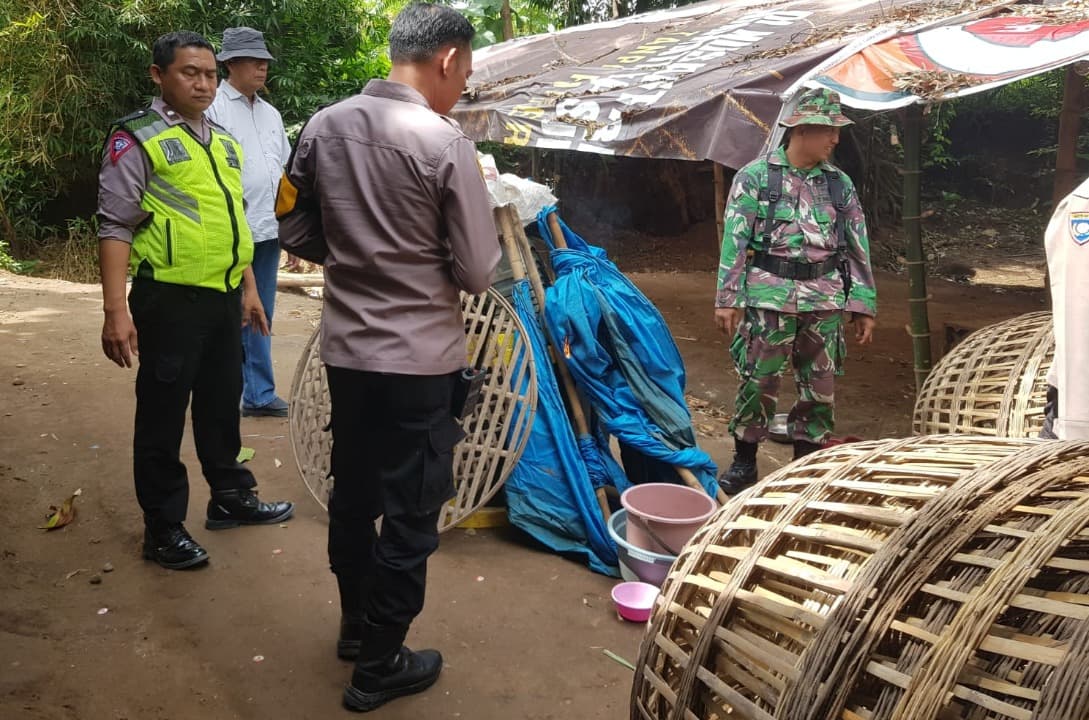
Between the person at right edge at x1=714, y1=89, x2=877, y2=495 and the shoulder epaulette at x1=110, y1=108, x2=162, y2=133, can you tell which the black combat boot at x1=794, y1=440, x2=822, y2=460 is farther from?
the shoulder epaulette at x1=110, y1=108, x2=162, y2=133

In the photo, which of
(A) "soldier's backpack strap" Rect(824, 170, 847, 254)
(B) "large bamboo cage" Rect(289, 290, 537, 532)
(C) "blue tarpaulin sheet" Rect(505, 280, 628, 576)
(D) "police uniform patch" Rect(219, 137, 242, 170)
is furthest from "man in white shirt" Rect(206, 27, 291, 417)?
(A) "soldier's backpack strap" Rect(824, 170, 847, 254)

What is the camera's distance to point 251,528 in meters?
3.67

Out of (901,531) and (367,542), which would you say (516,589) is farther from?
(901,531)

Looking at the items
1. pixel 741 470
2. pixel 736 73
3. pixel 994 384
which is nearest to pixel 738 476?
pixel 741 470

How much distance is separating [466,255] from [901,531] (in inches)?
50.1

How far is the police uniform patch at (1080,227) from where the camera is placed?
1852 millimetres

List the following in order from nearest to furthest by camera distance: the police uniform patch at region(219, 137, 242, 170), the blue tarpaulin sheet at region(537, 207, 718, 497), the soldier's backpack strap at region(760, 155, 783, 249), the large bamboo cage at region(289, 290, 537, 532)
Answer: the police uniform patch at region(219, 137, 242, 170), the large bamboo cage at region(289, 290, 537, 532), the blue tarpaulin sheet at region(537, 207, 718, 497), the soldier's backpack strap at region(760, 155, 783, 249)

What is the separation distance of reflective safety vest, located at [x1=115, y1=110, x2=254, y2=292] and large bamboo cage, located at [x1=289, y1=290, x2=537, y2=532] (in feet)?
2.82

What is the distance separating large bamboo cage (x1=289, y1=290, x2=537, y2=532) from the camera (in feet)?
11.8

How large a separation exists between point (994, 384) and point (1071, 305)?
192cm

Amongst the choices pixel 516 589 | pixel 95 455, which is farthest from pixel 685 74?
pixel 95 455

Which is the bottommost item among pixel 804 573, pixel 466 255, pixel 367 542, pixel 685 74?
pixel 367 542

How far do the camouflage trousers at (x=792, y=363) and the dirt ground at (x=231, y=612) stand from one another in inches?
25.3

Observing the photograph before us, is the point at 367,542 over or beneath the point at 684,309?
over
